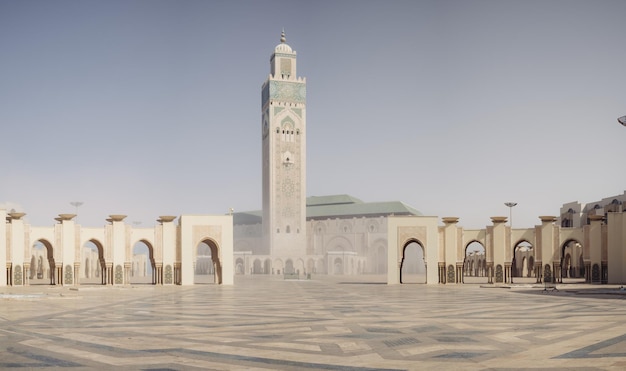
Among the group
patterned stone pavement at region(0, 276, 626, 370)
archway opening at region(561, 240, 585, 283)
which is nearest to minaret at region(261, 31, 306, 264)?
archway opening at region(561, 240, 585, 283)

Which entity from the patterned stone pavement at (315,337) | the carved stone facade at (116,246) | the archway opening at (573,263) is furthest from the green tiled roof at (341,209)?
the patterned stone pavement at (315,337)

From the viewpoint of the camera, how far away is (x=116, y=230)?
37094 millimetres

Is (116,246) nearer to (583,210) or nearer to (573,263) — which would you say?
(573,263)

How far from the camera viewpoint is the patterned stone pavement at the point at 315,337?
365 inches

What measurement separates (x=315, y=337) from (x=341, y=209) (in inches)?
3070

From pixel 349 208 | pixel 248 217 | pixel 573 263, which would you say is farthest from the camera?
pixel 248 217

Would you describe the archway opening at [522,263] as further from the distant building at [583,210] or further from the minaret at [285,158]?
the minaret at [285,158]

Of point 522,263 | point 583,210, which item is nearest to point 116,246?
point 522,263

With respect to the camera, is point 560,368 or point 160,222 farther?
point 160,222

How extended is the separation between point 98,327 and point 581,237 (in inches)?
1271

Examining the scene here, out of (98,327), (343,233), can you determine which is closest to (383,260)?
(343,233)

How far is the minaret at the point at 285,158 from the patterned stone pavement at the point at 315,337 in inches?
2274

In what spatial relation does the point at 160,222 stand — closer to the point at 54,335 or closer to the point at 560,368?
the point at 54,335

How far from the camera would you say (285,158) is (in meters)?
78.0
